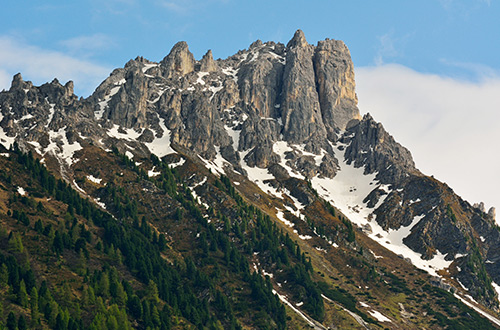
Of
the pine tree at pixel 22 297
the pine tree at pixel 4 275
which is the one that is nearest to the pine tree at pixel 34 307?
the pine tree at pixel 22 297

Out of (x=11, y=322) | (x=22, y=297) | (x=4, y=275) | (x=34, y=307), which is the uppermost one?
→ (x=4, y=275)

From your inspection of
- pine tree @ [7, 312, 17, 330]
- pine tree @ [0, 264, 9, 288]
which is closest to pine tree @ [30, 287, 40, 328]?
pine tree @ [7, 312, 17, 330]

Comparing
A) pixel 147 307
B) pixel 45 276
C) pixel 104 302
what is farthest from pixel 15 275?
pixel 147 307

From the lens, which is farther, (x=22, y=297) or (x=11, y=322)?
(x=22, y=297)

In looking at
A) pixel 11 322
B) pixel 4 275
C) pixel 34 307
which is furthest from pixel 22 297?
pixel 11 322

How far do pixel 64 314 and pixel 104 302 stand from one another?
23893 millimetres

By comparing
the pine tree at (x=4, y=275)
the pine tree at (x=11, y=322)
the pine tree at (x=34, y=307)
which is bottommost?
the pine tree at (x=11, y=322)

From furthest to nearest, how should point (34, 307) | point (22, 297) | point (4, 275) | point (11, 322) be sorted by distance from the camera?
point (4, 275) → point (22, 297) → point (34, 307) → point (11, 322)

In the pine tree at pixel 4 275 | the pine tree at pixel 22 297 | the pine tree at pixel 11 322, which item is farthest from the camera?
the pine tree at pixel 4 275

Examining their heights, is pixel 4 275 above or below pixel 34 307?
above

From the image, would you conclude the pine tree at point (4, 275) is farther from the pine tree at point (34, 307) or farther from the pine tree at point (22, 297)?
the pine tree at point (34, 307)

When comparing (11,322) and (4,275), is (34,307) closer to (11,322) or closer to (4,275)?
(11,322)

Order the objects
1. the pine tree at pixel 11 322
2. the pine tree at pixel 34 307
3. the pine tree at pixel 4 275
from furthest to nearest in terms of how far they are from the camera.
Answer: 1. the pine tree at pixel 4 275
2. the pine tree at pixel 34 307
3. the pine tree at pixel 11 322

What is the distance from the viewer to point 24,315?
161 meters
